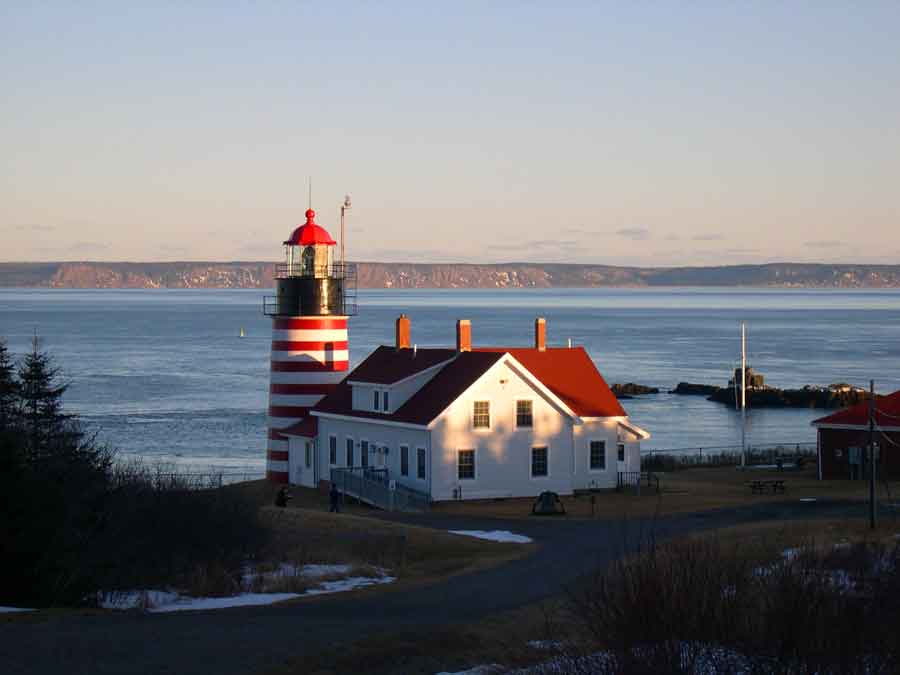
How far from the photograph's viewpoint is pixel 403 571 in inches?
1005

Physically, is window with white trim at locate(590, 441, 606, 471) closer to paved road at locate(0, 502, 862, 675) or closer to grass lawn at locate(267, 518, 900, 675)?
paved road at locate(0, 502, 862, 675)

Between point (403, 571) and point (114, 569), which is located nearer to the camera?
point (114, 569)

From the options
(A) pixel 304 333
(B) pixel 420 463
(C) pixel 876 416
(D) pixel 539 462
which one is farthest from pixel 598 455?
(A) pixel 304 333

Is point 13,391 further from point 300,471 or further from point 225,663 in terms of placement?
point 225,663

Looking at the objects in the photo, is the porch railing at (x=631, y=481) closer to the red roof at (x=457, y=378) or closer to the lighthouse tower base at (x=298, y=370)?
the red roof at (x=457, y=378)

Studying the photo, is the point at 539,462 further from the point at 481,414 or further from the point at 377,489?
the point at 377,489

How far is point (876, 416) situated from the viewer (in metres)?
42.4

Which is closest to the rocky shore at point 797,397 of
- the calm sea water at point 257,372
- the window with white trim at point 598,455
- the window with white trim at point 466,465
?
the calm sea water at point 257,372

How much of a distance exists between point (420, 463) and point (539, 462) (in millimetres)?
3474

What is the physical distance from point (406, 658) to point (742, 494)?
2692 cm

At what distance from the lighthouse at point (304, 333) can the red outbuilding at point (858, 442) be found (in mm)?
15279

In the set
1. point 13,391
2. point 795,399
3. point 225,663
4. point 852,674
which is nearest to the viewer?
point 852,674

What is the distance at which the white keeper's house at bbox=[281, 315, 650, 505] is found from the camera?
1549 inches

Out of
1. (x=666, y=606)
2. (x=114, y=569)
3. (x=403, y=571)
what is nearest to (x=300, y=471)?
(x=403, y=571)
